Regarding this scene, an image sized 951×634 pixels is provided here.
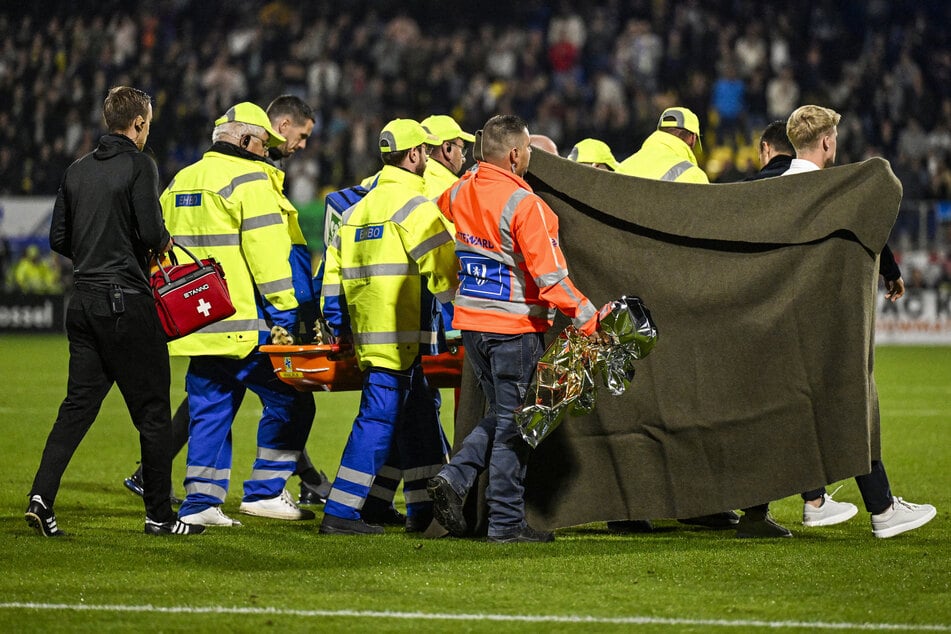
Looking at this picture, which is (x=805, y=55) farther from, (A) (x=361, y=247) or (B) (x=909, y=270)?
(A) (x=361, y=247)

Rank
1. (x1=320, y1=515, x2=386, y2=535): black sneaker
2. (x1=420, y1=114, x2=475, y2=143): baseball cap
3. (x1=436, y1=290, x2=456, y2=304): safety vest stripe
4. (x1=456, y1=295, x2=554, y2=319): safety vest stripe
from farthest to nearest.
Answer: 1. (x1=420, y1=114, x2=475, y2=143): baseball cap
2. (x1=320, y1=515, x2=386, y2=535): black sneaker
3. (x1=436, y1=290, x2=456, y2=304): safety vest stripe
4. (x1=456, y1=295, x2=554, y2=319): safety vest stripe

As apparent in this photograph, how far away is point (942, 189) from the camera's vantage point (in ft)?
81.0

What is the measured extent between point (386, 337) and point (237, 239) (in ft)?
3.89

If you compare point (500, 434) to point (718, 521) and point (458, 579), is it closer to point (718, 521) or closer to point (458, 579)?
point (458, 579)

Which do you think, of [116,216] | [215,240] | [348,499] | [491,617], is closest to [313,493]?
[348,499]

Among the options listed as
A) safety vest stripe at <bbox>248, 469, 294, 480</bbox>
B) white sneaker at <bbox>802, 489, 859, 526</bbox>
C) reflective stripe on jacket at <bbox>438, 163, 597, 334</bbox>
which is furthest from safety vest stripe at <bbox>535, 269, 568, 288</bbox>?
safety vest stripe at <bbox>248, 469, 294, 480</bbox>

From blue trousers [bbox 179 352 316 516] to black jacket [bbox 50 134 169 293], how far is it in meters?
1.05

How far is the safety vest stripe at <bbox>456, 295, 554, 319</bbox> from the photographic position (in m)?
6.92

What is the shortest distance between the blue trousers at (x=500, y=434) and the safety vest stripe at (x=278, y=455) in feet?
5.32

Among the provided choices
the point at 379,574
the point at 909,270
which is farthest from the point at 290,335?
the point at 909,270

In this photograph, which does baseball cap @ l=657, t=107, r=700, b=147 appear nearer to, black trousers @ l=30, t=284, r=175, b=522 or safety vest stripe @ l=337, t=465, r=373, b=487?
safety vest stripe @ l=337, t=465, r=373, b=487

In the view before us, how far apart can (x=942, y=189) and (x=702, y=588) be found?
20.5m

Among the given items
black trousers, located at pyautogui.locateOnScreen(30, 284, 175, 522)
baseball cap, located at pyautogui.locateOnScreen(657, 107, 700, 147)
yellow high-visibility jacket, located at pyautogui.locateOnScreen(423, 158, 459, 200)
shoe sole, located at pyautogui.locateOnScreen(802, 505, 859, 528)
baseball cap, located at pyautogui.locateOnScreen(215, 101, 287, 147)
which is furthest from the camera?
yellow high-visibility jacket, located at pyautogui.locateOnScreen(423, 158, 459, 200)

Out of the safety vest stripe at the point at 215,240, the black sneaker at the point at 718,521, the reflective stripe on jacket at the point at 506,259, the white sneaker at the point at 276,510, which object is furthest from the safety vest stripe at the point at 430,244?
the black sneaker at the point at 718,521
